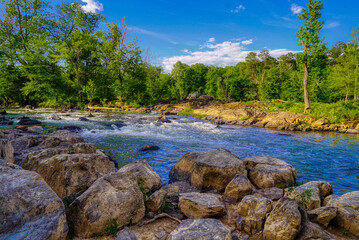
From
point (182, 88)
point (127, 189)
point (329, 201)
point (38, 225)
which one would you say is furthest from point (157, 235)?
point (182, 88)

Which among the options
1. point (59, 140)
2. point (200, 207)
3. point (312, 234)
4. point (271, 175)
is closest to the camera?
point (312, 234)

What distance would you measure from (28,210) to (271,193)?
5.57m

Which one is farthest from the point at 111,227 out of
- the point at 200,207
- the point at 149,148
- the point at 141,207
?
the point at 149,148

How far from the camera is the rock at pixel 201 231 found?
9.71 ft

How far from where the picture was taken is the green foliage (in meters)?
3.33

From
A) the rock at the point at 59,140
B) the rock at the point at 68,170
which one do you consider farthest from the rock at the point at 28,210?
the rock at the point at 59,140

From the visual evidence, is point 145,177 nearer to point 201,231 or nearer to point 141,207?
point 141,207

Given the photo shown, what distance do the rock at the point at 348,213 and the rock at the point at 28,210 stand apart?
5272 mm

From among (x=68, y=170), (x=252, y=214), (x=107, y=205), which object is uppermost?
(x=68, y=170)

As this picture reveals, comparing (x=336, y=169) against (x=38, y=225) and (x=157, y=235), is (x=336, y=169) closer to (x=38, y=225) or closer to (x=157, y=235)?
(x=157, y=235)

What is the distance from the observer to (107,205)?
3.48 meters

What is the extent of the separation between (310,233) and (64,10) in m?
54.2

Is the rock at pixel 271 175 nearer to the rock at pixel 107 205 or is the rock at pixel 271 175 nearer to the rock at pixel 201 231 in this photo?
the rock at pixel 201 231

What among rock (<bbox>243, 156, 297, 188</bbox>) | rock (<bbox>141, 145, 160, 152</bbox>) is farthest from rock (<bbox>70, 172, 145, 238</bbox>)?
rock (<bbox>141, 145, 160, 152</bbox>)
